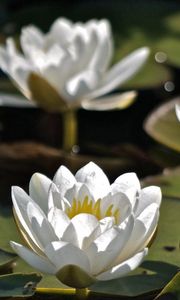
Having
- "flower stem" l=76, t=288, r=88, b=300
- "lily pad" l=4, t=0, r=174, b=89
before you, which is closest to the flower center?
"flower stem" l=76, t=288, r=88, b=300

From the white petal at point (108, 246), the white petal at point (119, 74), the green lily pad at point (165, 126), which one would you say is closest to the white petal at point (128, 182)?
the white petal at point (108, 246)

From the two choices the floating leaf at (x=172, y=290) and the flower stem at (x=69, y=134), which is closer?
the floating leaf at (x=172, y=290)

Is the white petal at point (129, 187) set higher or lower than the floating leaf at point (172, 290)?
higher

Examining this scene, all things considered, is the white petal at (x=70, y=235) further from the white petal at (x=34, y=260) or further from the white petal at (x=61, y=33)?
the white petal at (x=61, y=33)

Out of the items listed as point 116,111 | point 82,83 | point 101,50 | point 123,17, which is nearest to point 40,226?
point 82,83

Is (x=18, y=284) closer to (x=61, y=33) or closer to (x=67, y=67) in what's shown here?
(x=67, y=67)
